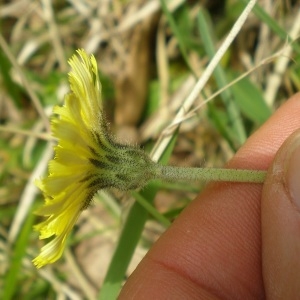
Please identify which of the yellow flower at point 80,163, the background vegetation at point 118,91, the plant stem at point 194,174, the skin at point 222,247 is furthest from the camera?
the background vegetation at point 118,91

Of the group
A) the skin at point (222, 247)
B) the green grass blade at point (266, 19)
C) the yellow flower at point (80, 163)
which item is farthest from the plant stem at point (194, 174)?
the green grass blade at point (266, 19)

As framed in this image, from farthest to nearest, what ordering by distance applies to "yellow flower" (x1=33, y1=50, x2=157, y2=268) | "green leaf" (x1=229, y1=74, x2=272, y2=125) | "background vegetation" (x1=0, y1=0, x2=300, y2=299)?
"background vegetation" (x1=0, y1=0, x2=300, y2=299) < "green leaf" (x1=229, y1=74, x2=272, y2=125) < "yellow flower" (x1=33, y1=50, x2=157, y2=268)

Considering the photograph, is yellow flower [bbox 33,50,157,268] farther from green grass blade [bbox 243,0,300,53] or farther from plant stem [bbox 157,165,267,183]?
green grass blade [bbox 243,0,300,53]

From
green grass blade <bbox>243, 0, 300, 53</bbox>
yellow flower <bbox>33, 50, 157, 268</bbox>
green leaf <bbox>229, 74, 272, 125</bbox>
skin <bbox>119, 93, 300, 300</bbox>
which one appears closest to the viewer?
yellow flower <bbox>33, 50, 157, 268</bbox>

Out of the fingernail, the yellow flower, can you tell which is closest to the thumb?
the fingernail

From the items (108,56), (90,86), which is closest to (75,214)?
(90,86)

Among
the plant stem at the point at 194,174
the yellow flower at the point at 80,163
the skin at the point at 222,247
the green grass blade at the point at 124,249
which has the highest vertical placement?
the yellow flower at the point at 80,163

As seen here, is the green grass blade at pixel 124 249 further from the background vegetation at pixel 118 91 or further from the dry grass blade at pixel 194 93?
the background vegetation at pixel 118 91
